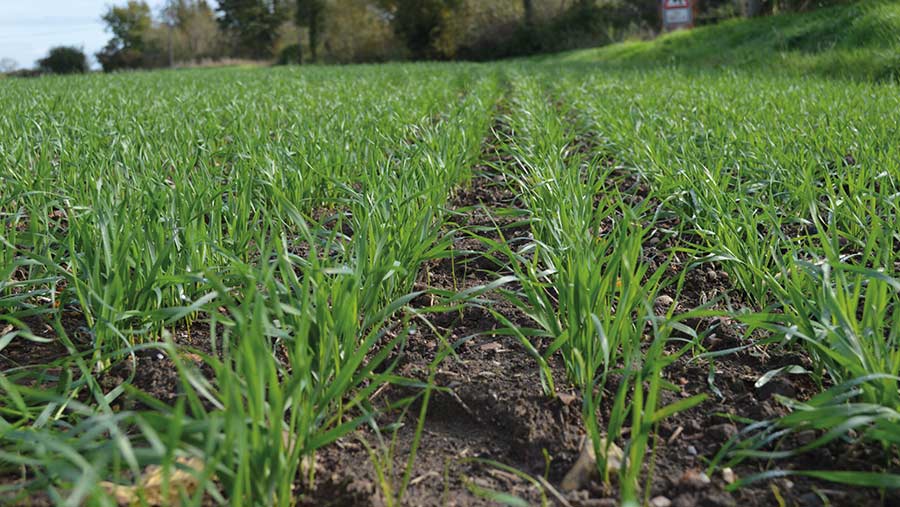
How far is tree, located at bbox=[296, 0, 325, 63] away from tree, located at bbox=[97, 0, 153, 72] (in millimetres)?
14796

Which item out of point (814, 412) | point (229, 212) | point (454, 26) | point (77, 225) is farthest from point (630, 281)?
point (454, 26)

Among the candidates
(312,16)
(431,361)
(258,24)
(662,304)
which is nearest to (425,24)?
(312,16)

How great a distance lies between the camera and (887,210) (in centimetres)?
215

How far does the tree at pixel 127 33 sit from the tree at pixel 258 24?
8005 mm

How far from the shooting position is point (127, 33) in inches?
2094

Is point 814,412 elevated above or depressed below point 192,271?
below

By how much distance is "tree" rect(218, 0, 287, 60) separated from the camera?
47.8 m

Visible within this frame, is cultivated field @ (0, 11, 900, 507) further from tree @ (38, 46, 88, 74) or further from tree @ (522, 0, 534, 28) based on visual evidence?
tree @ (38, 46, 88, 74)

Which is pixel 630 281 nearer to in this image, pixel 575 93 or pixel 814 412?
pixel 814 412

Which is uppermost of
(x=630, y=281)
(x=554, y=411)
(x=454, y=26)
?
(x=454, y=26)

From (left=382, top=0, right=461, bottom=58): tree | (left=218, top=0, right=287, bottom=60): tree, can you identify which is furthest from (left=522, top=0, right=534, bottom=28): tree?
(left=218, top=0, right=287, bottom=60): tree

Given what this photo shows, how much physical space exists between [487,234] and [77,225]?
1519 mm

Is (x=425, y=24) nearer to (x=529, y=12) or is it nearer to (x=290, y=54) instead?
(x=529, y=12)

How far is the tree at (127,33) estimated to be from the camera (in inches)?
2005
